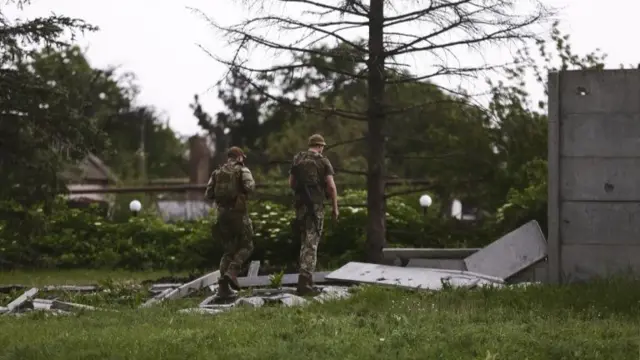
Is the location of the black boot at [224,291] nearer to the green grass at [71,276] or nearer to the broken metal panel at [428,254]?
the broken metal panel at [428,254]

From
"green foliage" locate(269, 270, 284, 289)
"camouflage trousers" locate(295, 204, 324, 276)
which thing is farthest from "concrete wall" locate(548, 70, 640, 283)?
"green foliage" locate(269, 270, 284, 289)

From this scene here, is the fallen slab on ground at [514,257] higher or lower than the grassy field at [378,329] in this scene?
higher

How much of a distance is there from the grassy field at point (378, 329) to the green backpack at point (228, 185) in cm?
226

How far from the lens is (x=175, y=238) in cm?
2123

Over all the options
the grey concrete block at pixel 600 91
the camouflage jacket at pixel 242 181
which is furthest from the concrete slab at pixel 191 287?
the grey concrete block at pixel 600 91

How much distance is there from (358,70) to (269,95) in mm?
1505

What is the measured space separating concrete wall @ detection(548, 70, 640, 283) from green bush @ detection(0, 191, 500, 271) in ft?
20.3

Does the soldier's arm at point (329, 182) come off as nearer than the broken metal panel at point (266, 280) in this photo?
Yes

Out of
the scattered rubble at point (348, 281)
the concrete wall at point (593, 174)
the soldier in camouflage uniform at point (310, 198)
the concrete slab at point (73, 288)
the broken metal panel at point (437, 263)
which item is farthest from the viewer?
the broken metal panel at point (437, 263)

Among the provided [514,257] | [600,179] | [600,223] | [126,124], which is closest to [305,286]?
[514,257]

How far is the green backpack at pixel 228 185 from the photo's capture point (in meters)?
13.1

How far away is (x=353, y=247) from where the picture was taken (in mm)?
18797

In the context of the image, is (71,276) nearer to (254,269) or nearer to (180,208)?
(254,269)

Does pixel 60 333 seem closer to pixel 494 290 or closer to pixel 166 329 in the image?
pixel 166 329
